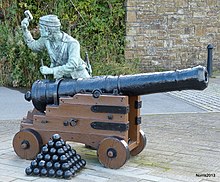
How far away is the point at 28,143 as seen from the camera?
17.1 feet

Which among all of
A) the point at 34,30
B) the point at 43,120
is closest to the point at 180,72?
the point at 43,120

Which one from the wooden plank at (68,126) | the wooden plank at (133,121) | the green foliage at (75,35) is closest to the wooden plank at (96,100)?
the wooden plank at (68,126)

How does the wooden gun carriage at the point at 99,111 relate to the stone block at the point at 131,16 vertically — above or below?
below

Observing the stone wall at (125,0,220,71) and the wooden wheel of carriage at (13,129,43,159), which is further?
the stone wall at (125,0,220,71)

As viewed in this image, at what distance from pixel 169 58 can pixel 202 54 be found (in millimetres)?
1126

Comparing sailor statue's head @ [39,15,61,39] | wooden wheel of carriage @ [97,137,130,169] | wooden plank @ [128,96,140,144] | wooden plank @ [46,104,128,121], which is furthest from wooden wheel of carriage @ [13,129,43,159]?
sailor statue's head @ [39,15,61,39]

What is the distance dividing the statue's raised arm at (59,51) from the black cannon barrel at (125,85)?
147 millimetres

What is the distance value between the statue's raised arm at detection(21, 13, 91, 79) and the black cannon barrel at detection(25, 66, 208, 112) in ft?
0.48

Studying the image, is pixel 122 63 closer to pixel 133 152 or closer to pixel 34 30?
pixel 34 30

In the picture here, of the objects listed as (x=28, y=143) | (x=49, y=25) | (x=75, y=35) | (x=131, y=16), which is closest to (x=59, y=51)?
(x=49, y=25)

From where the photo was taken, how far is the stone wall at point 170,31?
47.5 feet

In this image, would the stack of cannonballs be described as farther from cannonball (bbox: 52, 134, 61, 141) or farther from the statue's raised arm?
the statue's raised arm

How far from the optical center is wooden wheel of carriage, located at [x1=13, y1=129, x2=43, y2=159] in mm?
5195

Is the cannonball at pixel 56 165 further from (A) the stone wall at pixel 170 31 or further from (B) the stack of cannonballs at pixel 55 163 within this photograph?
(A) the stone wall at pixel 170 31
